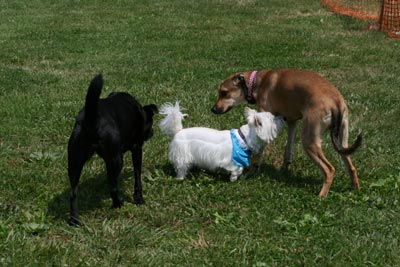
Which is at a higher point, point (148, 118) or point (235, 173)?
point (148, 118)

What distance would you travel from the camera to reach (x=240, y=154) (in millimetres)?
5520

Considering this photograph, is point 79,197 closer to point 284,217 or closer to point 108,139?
point 108,139

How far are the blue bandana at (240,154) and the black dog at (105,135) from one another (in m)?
1.02

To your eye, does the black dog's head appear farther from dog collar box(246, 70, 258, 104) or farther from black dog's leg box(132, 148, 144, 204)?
dog collar box(246, 70, 258, 104)

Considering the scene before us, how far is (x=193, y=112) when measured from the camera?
7.44 metres

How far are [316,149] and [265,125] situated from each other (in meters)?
0.56

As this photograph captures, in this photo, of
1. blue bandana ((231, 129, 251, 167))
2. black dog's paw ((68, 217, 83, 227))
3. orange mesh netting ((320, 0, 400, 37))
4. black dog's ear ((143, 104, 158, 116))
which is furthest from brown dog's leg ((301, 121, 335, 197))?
orange mesh netting ((320, 0, 400, 37))

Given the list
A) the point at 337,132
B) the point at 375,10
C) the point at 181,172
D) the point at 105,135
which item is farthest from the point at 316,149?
the point at 375,10

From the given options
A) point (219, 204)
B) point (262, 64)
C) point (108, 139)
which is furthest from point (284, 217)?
point (262, 64)

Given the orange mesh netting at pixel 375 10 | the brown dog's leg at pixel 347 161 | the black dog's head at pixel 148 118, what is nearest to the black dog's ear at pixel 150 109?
the black dog's head at pixel 148 118

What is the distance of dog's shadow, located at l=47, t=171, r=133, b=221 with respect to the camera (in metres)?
4.91

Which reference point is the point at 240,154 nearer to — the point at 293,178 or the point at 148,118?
the point at 293,178

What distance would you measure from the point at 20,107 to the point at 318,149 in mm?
4373

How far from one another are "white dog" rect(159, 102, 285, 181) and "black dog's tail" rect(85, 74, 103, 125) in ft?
4.90
